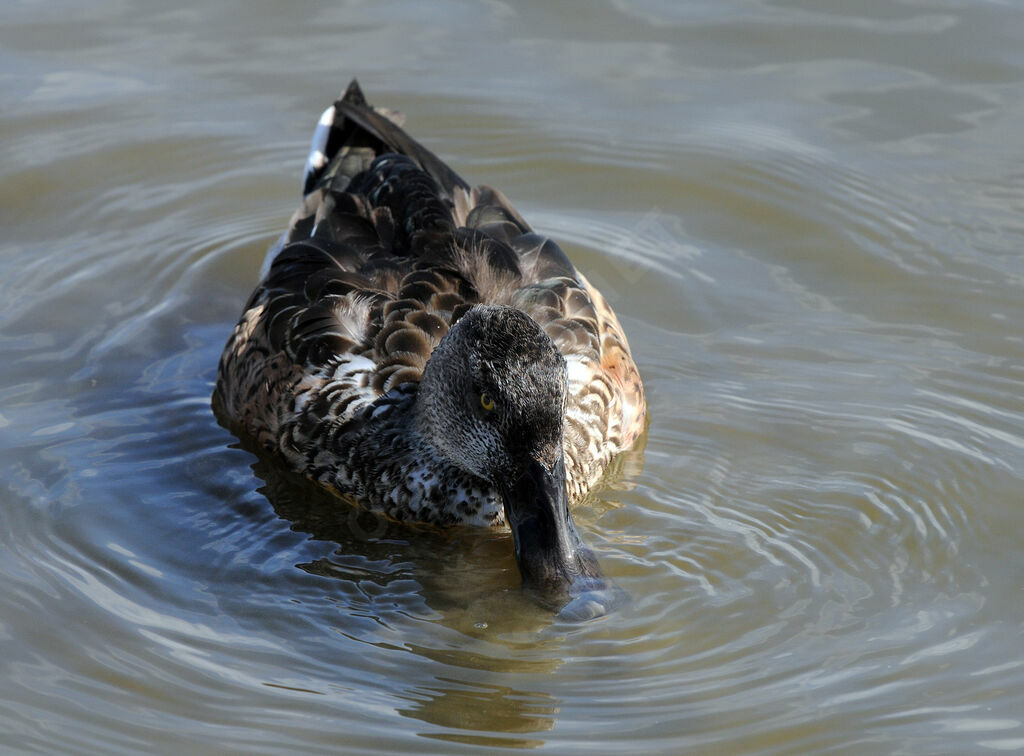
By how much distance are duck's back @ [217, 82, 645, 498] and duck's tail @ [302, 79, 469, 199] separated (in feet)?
1.48

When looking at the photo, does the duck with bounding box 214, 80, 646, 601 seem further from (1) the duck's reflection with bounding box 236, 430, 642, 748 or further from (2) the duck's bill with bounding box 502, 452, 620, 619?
(1) the duck's reflection with bounding box 236, 430, 642, 748

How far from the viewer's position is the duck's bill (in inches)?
269

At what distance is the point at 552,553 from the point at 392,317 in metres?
1.78

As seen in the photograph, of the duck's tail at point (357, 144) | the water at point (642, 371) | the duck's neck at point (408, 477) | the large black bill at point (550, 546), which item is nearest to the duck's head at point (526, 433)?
the large black bill at point (550, 546)

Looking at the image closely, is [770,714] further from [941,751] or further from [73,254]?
[73,254]

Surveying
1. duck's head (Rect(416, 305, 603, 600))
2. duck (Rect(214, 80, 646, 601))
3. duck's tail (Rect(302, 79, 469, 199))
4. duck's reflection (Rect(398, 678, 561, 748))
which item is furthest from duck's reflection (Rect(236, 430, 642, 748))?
duck's tail (Rect(302, 79, 469, 199))

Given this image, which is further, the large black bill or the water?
the large black bill

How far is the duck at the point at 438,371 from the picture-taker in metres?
6.90

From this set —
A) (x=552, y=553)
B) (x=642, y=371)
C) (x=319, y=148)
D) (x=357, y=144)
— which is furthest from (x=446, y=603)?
(x=319, y=148)

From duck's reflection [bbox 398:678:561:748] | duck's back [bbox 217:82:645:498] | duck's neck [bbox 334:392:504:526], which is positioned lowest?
duck's reflection [bbox 398:678:561:748]

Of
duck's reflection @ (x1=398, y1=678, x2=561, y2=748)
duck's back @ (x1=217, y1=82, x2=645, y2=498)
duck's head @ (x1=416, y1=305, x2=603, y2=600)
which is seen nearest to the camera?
duck's reflection @ (x1=398, y1=678, x2=561, y2=748)

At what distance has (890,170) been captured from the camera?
1079 centimetres

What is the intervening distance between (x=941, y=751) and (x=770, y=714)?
0.72m

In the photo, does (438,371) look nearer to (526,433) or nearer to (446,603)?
(526,433)
